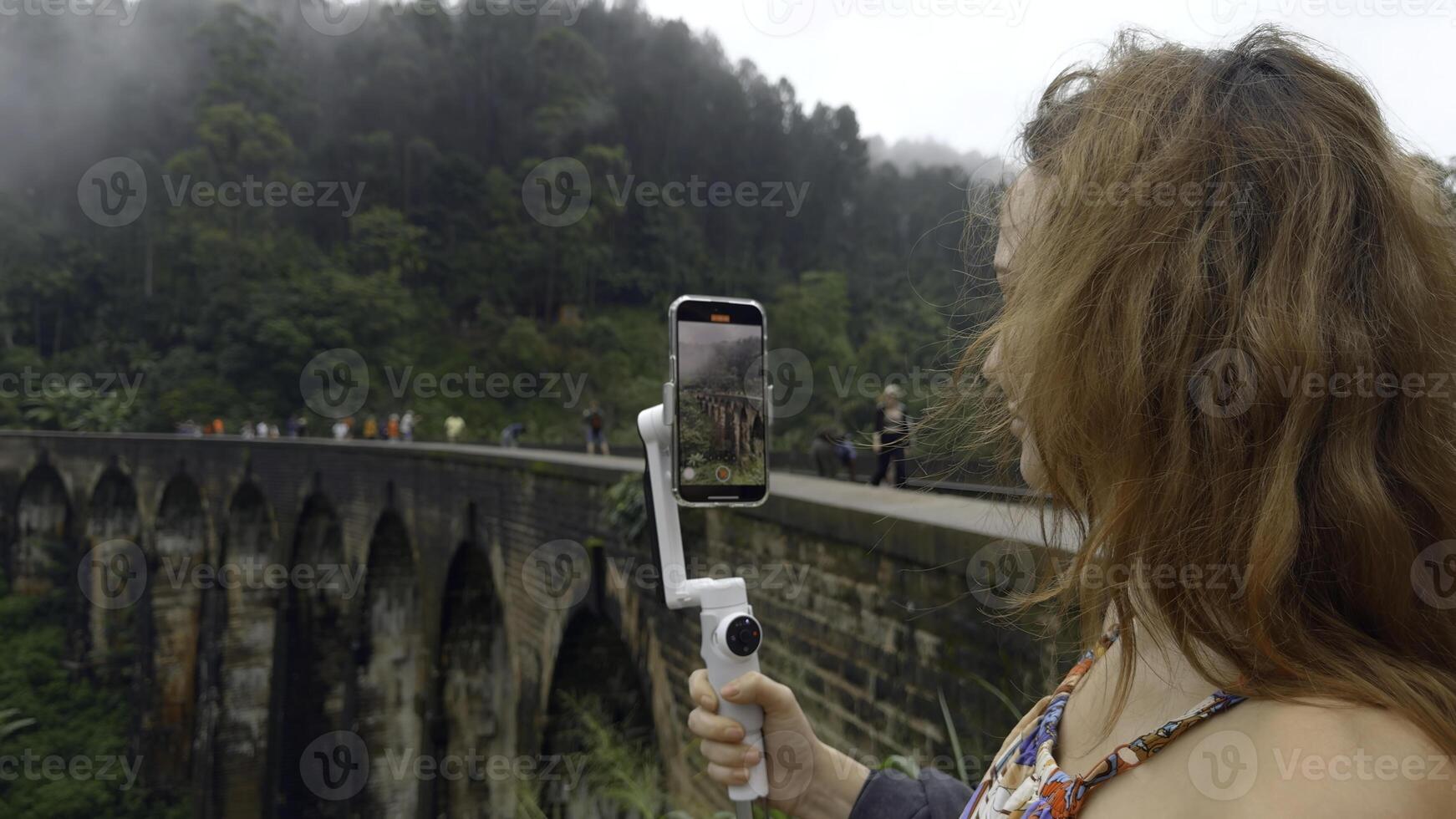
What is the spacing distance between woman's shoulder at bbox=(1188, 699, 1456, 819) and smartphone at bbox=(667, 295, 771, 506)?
2.02ft

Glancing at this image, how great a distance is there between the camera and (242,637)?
2098cm

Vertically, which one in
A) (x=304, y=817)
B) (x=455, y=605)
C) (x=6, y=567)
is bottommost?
(x=304, y=817)

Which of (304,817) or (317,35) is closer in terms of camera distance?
(304,817)

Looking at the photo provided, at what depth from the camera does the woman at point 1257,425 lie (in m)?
0.68

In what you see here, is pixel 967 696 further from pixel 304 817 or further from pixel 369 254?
pixel 369 254

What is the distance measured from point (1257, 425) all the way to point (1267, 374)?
0.14ft

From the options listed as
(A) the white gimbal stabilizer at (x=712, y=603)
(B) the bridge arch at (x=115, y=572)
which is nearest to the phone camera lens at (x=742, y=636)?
(A) the white gimbal stabilizer at (x=712, y=603)

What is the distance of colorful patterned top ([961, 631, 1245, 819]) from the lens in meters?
0.75

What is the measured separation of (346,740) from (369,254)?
3625cm

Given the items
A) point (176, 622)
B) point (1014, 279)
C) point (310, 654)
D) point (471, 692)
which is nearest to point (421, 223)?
point (176, 622)

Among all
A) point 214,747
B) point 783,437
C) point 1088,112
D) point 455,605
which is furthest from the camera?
point 783,437

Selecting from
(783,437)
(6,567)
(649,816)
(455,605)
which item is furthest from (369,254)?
(649,816)

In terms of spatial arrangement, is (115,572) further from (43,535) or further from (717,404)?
(717,404)

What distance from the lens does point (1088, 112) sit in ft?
2.90
